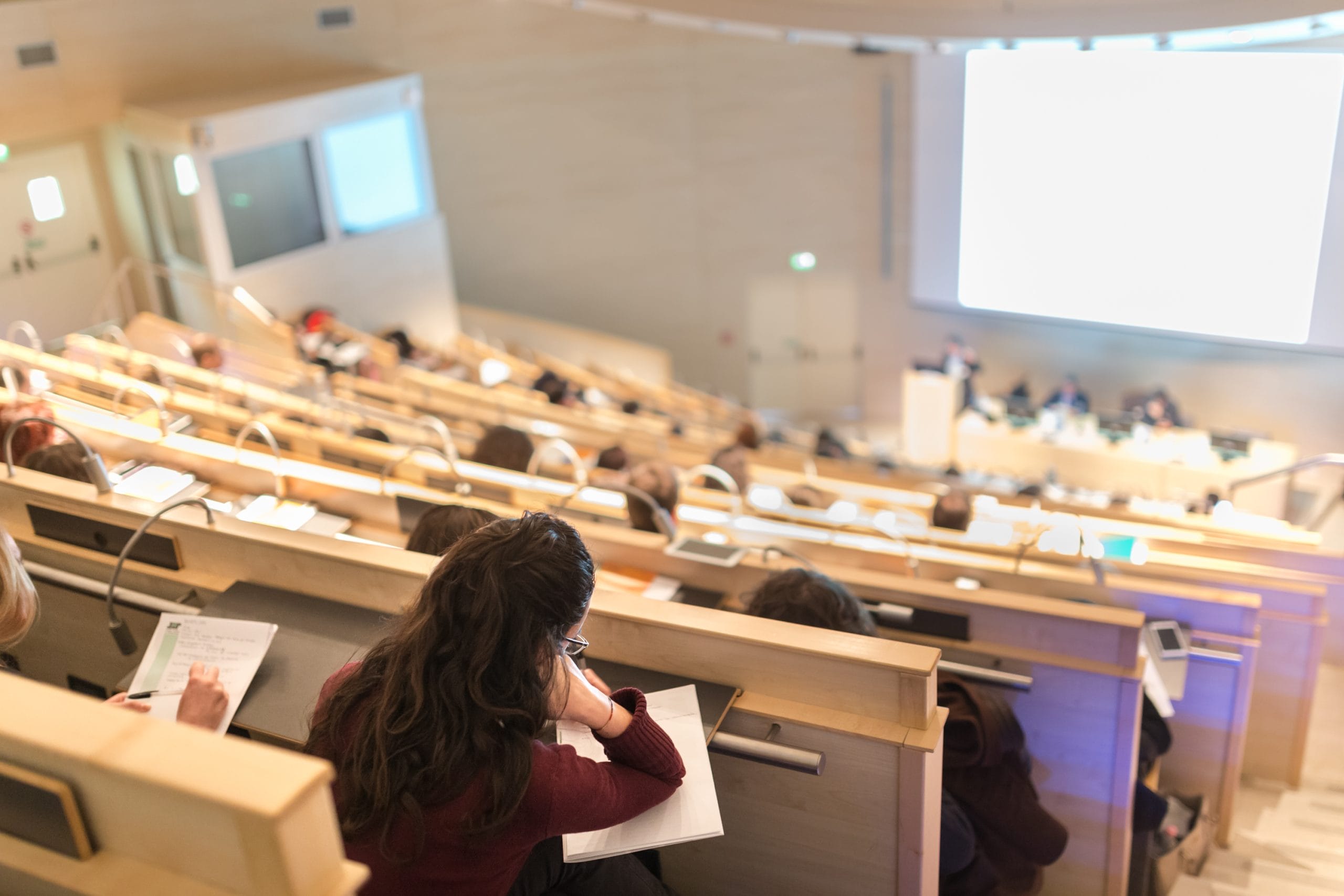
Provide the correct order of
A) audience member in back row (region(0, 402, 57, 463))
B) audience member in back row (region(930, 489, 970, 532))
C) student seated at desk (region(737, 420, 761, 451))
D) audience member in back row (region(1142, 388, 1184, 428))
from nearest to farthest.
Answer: audience member in back row (region(0, 402, 57, 463)) < audience member in back row (region(930, 489, 970, 532)) < student seated at desk (region(737, 420, 761, 451)) < audience member in back row (region(1142, 388, 1184, 428))

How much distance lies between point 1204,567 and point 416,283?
815 cm

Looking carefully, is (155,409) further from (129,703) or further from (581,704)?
(581,704)

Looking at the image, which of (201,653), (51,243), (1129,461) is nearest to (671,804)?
(201,653)

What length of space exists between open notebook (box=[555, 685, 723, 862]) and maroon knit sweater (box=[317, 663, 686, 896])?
0.14ft

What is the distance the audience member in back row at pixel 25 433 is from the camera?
4.20 m

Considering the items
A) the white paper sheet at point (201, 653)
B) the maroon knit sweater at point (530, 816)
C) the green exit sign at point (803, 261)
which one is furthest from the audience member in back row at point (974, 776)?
the green exit sign at point (803, 261)

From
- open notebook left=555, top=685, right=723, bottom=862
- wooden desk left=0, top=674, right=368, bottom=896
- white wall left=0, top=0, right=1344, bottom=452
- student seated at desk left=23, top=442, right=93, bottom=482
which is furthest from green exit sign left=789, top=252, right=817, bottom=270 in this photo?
wooden desk left=0, top=674, right=368, bottom=896

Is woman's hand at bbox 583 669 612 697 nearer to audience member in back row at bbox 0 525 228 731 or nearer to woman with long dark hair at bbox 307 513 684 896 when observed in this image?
woman with long dark hair at bbox 307 513 684 896

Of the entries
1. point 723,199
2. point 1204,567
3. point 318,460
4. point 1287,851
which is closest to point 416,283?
point 723,199

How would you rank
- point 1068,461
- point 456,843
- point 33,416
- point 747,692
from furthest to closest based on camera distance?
point 1068,461, point 33,416, point 747,692, point 456,843

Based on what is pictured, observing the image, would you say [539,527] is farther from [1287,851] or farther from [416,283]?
[416,283]

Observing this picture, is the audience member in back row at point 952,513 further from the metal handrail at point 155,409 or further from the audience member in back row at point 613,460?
the metal handrail at point 155,409

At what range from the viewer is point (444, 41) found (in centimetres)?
1166

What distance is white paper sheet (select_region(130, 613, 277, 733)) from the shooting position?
2.79 metres
